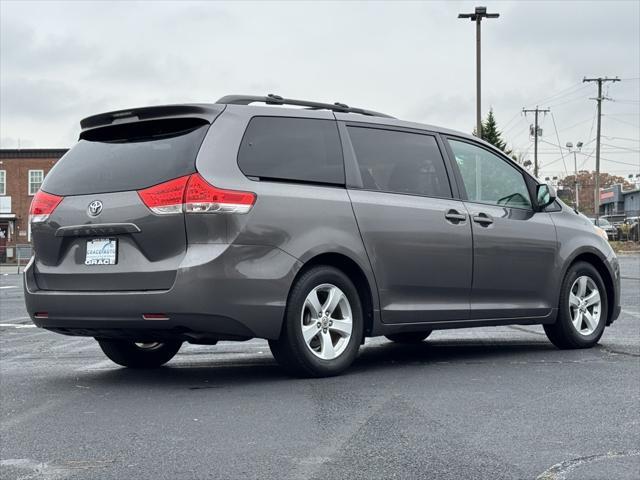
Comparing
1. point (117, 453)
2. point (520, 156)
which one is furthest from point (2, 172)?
point (117, 453)

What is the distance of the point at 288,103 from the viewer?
6914mm

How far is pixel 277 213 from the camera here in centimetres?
625

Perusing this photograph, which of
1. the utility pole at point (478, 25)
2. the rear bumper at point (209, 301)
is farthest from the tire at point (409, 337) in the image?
the utility pole at point (478, 25)

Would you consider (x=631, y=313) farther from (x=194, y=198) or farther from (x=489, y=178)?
(x=194, y=198)

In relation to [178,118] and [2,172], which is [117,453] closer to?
[178,118]

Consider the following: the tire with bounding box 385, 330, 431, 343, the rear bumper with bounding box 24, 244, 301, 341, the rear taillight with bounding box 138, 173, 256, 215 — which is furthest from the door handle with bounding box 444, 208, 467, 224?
the rear taillight with bounding box 138, 173, 256, 215

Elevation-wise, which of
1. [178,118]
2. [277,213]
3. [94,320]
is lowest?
[94,320]

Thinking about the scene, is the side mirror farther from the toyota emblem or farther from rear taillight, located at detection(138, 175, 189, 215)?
the toyota emblem

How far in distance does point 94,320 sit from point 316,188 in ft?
5.64

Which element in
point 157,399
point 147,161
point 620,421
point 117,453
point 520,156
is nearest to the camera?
point 117,453

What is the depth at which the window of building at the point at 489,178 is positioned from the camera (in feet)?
25.9

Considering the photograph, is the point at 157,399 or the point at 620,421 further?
the point at 157,399

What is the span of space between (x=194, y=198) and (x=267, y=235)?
525mm

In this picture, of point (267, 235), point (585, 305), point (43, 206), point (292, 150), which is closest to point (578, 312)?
point (585, 305)
